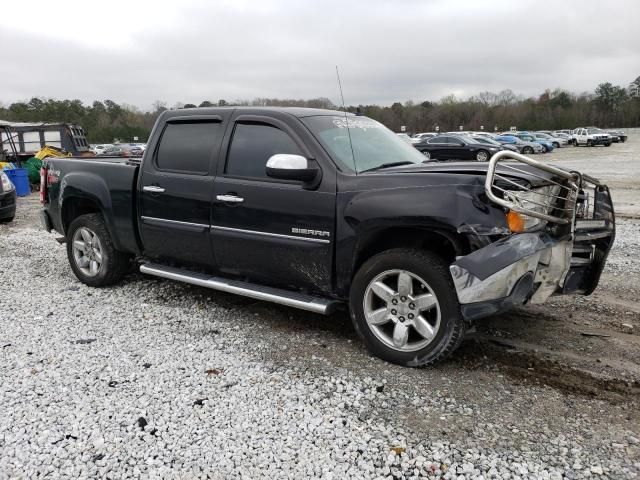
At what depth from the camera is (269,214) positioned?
4215mm

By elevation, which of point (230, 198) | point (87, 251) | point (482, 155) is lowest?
point (482, 155)

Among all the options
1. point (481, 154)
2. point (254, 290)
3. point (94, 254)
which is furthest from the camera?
point (481, 154)

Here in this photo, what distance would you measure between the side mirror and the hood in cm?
45

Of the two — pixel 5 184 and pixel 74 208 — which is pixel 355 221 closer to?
pixel 74 208

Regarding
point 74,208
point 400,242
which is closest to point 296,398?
point 400,242

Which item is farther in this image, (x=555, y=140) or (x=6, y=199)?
(x=555, y=140)

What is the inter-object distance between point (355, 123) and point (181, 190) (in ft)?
5.47

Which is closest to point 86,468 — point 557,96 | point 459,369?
point 459,369

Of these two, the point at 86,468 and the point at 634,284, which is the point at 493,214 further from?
the point at 634,284

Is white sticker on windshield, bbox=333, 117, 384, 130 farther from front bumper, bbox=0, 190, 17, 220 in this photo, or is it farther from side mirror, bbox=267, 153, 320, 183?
front bumper, bbox=0, 190, 17, 220

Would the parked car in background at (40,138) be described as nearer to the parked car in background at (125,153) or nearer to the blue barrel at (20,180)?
the parked car in background at (125,153)

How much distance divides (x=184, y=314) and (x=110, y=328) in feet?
2.13

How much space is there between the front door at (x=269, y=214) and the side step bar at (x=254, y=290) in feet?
0.30

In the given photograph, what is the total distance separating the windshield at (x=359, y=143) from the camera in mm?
4199
